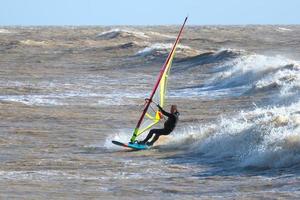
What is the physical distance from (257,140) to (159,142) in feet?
9.14

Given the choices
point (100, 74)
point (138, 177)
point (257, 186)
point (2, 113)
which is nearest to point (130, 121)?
point (2, 113)

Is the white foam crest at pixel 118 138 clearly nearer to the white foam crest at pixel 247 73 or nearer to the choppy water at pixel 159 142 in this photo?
the choppy water at pixel 159 142

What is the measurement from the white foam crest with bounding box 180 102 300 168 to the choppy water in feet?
0.08

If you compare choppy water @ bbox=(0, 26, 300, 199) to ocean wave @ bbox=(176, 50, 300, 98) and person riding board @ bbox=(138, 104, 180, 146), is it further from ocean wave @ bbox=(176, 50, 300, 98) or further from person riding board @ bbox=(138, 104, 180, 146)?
person riding board @ bbox=(138, 104, 180, 146)

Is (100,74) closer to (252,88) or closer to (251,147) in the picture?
(252,88)

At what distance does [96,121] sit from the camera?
869 inches

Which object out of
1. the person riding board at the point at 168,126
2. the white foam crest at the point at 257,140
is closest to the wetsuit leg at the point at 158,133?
the person riding board at the point at 168,126

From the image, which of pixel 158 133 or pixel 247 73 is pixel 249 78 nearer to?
pixel 247 73

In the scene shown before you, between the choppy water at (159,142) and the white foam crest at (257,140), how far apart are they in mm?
25

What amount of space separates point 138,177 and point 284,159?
Result: 2476 millimetres

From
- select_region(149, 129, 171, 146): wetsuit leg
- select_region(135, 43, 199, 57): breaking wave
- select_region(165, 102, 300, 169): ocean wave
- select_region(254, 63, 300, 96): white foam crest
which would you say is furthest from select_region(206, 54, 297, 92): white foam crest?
select_region(149, 129, 171, 146): wetsuit leg

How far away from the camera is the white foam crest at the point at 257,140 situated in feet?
44.7

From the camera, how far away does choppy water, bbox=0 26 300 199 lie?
477 inches

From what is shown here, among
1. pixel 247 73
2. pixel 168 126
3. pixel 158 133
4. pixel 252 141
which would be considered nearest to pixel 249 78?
pixel 247 73
